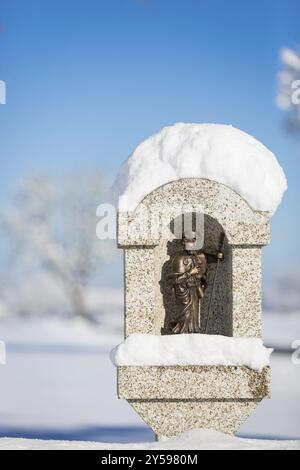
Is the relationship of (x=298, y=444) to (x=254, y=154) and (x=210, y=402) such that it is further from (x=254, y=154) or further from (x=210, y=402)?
(x=254, y=154)

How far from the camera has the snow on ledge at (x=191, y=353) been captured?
9.55 m

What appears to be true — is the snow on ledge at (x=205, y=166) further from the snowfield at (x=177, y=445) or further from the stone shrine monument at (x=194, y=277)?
the snowfield at (x=177, y=445)

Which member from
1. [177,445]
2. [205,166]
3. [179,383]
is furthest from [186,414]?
[205,166]

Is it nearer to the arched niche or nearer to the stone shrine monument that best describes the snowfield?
the stone shrine monument

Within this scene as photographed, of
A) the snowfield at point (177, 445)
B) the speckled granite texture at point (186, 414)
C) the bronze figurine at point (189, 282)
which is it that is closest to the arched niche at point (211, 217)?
the bronze figurine at point (189, 282)

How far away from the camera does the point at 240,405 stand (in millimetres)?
9648

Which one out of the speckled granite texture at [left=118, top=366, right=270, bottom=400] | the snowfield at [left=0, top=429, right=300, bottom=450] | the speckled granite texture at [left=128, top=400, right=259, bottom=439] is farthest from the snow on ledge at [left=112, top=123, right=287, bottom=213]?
the snowfield at [left=0, top=429, right=300, bottom=450]

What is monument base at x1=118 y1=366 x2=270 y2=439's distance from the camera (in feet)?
31.3

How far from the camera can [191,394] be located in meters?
9.52

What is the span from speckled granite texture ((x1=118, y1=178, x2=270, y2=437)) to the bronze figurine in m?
0.33

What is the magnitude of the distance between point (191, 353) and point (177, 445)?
1.18 metres

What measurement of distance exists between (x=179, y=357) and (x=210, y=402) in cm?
61
